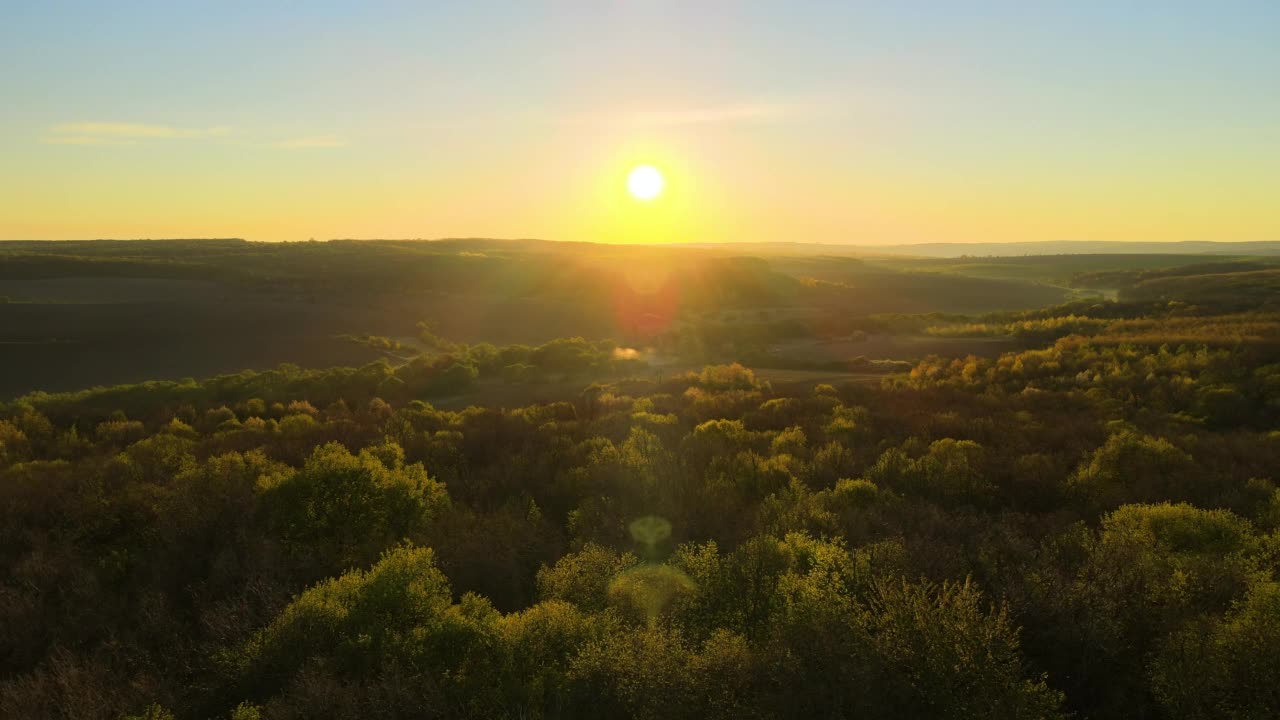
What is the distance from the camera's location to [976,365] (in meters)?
26.8

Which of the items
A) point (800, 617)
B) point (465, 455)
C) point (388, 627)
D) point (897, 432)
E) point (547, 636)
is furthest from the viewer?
point (897, 432)

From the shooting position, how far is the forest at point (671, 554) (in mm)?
5371

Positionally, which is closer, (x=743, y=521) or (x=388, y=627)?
(x=388, y=627)

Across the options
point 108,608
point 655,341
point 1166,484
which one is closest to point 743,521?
point 1166,484

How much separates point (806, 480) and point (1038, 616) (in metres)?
5.98

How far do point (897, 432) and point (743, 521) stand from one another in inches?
289

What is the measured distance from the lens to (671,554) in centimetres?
886

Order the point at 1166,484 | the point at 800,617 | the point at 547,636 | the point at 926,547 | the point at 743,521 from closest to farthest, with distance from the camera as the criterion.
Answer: the point at 800,617 < the point at 547,636 < the point at 926,547 < the point at 743,521 < the point at 1166,484

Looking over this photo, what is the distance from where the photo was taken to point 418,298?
2643 inches

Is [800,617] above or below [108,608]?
above

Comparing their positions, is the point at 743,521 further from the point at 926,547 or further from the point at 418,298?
the point at 418,298

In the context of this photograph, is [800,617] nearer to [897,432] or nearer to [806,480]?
[806,480]

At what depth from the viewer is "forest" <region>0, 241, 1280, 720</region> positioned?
537 centimetres

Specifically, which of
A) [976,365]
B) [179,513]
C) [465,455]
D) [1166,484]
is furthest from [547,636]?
[976,365]
